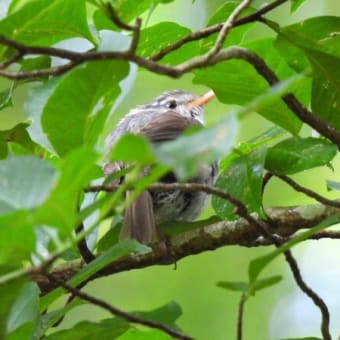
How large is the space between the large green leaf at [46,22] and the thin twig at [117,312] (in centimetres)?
39

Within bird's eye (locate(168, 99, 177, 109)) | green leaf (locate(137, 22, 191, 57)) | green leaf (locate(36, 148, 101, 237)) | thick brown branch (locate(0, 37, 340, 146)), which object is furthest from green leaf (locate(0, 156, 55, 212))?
bird's eye (locate(168, 99, 177, 109))

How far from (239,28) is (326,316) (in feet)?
1.93

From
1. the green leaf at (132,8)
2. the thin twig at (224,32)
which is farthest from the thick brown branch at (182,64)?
the green leaf at (132,8)

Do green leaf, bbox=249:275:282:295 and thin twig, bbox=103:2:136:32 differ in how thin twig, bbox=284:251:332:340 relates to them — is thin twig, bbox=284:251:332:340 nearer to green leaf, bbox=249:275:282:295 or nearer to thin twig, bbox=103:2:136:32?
green leaf, bbox=249:275:282:295

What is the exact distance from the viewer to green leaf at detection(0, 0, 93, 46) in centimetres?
152

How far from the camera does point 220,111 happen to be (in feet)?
11.9

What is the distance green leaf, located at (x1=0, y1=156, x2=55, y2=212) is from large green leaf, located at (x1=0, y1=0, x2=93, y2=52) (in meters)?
0.48

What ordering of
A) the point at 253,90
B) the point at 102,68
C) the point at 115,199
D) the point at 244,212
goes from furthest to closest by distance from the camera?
1. the point at 253,90
2. the point at 244,212
3. the point at 102,68
4. the point at 115,199

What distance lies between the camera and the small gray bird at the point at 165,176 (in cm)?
227

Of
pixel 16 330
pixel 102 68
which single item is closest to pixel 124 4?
pixel 102 68

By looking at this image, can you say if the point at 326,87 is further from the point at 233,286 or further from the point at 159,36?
the point at 233,286

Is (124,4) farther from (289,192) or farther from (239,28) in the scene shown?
(289,192)

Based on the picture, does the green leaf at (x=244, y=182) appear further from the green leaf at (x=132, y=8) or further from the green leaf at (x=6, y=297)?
the green leaf at (x=6, y=297)

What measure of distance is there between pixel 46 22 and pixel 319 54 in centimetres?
45
